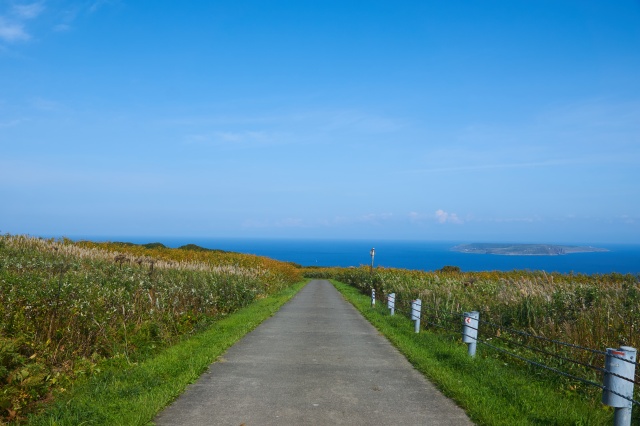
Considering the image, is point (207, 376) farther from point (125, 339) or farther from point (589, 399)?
point (589, 399)

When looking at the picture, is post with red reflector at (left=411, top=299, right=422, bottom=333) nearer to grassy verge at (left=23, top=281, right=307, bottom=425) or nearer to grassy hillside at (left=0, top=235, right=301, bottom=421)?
grassy verge at (left=23, top=281, right=307, bottom=425)

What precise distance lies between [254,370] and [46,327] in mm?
4078

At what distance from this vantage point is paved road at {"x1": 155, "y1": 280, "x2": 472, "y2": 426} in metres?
6.88

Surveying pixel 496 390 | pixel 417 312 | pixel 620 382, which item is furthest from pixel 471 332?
pixel 620 382

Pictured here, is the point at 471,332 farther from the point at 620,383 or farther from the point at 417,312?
the point at 620,383

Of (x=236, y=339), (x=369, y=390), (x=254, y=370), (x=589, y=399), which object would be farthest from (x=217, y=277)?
(x=589, y=399)

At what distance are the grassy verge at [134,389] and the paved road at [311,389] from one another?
0.76ft

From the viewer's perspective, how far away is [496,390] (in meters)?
8.34

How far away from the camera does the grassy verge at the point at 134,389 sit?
6.44 meters

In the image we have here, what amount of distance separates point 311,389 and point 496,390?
2.93 m

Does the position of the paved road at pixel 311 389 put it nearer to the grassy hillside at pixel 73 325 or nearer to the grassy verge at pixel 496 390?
the grassy verge at pixel 496 390

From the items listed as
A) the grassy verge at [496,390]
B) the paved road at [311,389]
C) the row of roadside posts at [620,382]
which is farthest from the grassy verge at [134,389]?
the row of roadside posts at [620,382]

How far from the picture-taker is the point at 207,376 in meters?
9.18

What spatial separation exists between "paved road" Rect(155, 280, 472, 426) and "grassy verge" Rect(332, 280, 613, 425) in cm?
26
